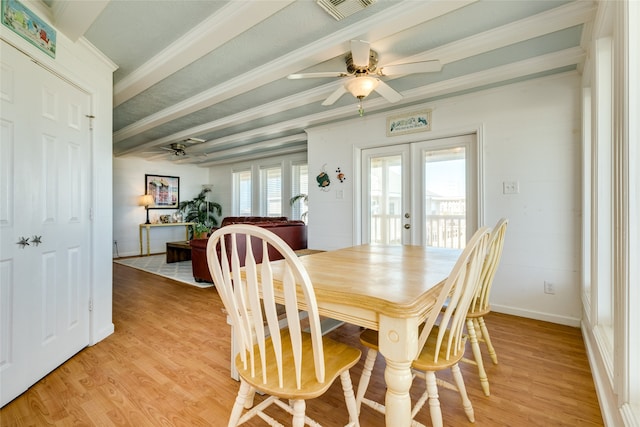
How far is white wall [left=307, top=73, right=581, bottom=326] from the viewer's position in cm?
257

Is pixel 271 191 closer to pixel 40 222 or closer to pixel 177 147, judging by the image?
pixel 177 147

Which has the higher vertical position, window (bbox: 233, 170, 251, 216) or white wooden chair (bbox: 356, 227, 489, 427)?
window (bbox: 233, 170, 251, 216)

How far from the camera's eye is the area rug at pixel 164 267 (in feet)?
13.8

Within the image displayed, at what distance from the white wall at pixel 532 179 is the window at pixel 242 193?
4.85m

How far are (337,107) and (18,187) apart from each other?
3.00m

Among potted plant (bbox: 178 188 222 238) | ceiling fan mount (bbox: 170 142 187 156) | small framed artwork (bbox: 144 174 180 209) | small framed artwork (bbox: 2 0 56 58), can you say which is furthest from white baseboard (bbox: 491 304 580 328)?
small framed artwork (bbox: 144 174 180 209)

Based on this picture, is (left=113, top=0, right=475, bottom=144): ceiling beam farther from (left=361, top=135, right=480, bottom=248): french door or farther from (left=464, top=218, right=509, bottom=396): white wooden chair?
(left=361, top=135, right=480, bottom=248): french door

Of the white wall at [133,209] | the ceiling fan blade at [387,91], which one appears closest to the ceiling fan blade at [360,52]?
the ceiling fan blade at [387,91]

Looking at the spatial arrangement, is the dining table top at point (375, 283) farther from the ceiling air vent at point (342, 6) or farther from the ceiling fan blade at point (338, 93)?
the ceiling air vent at point (342, 6)

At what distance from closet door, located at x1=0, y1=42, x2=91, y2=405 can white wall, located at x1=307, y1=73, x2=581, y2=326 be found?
337 cm

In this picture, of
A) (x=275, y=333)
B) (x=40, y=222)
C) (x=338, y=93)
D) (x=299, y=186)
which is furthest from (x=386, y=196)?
(x=40, y=222)

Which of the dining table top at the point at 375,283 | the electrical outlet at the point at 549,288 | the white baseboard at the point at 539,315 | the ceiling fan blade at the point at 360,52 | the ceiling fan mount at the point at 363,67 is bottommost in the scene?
the white baseboard at the point at 539,315

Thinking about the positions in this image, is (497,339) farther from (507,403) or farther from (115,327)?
(115,327)

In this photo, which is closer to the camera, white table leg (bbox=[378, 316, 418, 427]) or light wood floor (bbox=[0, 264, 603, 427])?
white table leg (bbox=[378, 316, 418, 427])
